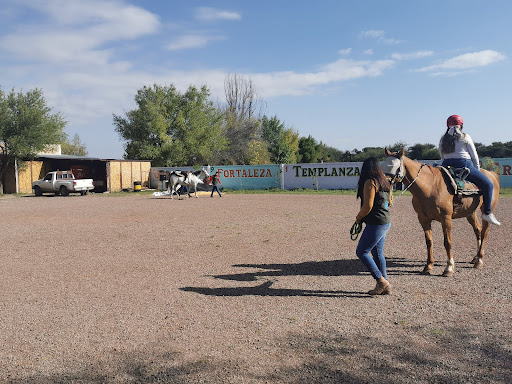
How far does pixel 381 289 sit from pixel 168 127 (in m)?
44.2

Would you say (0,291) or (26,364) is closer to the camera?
(26,364)

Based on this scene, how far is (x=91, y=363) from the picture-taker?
12.7 feet

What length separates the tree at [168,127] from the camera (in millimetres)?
45938

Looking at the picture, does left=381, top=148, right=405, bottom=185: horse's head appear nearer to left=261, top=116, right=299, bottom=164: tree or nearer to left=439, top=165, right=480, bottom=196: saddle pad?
left=439, top=165, right=480, bottom=196: saddle pad

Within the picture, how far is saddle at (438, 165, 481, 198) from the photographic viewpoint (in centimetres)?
683

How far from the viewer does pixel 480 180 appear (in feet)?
23.2

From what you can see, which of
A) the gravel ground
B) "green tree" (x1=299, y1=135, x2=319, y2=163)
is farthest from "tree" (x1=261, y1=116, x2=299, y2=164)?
the gravel ground

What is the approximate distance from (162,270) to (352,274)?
3.31 metres

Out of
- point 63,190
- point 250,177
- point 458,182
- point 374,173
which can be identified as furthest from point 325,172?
point 374,173

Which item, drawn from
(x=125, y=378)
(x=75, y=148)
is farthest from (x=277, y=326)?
(x=75, y=148)

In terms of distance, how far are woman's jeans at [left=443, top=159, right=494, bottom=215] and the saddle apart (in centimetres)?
8

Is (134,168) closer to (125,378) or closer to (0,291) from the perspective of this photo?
(0,291)

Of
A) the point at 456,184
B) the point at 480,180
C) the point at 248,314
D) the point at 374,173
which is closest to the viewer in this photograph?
the point at 248,314

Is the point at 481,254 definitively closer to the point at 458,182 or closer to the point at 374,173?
the point at 458,182
